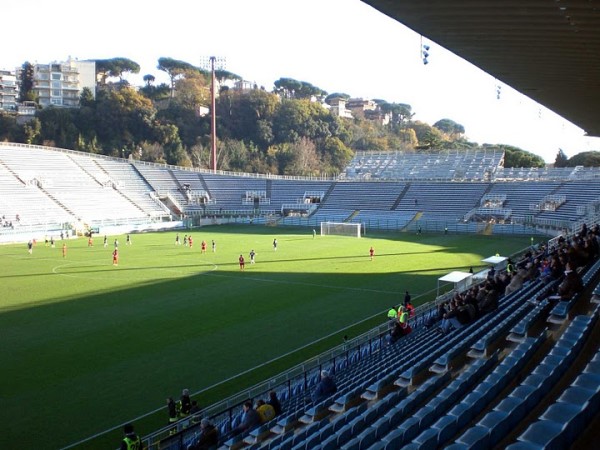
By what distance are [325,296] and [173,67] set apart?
87.2 m

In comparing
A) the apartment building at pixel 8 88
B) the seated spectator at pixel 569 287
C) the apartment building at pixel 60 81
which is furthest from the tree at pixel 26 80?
the seated spectator at pixel 569 287

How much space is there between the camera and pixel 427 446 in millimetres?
5371

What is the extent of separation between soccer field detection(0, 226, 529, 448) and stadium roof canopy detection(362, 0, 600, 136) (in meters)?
8.77

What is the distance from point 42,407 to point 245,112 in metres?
80.7

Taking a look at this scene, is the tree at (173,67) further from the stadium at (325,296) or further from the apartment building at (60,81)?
the stadium at (325,296)

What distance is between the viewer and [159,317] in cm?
2011

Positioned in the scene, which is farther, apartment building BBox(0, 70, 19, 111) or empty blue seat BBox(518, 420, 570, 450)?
apartment building BBox(0, 70, 19, 111)

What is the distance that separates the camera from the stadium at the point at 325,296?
6898mm

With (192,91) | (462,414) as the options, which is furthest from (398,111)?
(462,414)

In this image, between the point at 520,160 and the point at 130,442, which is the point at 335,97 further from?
the point at 130,442

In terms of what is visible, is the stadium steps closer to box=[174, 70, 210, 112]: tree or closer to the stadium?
the stadium

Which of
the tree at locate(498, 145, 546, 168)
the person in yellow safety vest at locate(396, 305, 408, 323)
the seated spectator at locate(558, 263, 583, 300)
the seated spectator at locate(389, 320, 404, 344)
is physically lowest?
the seated spectator at locate(389, 320, 404, 344)

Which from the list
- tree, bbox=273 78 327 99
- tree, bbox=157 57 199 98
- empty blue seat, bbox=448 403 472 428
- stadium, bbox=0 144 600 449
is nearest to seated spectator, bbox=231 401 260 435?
stadium, bbox=0 144 600 449

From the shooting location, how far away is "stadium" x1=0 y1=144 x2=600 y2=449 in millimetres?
6898
